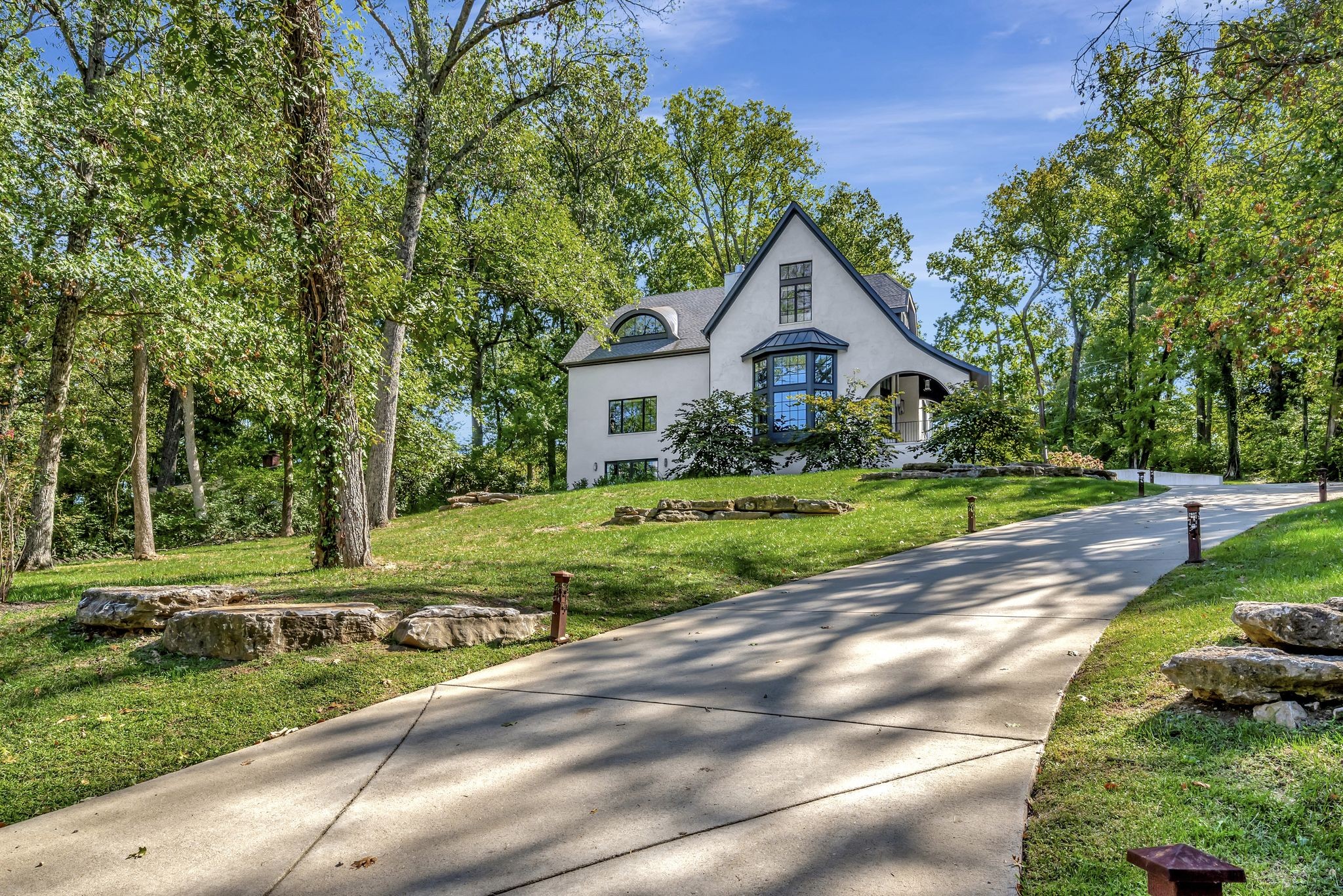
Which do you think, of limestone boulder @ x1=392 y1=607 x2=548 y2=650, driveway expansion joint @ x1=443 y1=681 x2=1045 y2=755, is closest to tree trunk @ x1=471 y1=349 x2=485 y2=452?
limestone boulder @ x1=392 y1=607 x2=548 y2=650

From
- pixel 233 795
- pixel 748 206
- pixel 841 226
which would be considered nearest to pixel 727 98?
pixel 748 206

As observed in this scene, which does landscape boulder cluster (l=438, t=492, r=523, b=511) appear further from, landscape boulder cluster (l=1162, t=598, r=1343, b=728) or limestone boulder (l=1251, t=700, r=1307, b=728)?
limestone boulder (l=1251, t=700, r=1307, b=728)

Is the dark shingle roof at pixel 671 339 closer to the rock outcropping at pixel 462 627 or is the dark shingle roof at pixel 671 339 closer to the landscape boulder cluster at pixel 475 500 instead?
the landscape boulder cluster at pixel 475 500

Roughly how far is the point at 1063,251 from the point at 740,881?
3887cm

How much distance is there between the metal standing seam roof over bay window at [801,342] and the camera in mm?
26656

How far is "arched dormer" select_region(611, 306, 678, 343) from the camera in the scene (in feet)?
101

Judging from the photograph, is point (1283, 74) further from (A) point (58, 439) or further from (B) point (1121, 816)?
(A) point (58, 439)

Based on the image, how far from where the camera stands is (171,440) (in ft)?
105

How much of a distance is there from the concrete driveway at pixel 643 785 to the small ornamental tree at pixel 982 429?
16.5m

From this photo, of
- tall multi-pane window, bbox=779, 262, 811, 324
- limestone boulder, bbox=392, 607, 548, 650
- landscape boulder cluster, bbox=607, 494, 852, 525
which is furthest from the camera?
tall multi-pane window, bbox=779, 262, 811, 324

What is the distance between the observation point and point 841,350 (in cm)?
2717

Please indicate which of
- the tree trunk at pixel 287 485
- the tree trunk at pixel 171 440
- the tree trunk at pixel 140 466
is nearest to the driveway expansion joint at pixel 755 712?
the tree trunk at pixel 140 466

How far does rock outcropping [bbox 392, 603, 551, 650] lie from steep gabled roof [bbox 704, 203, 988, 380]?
2126cm

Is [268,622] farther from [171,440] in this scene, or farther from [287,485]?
[171,440]
